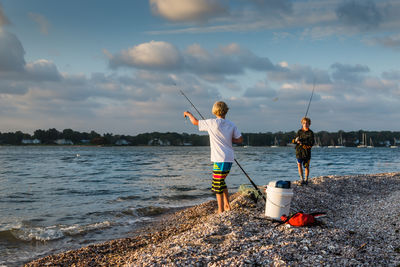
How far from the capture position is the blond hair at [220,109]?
250 inches

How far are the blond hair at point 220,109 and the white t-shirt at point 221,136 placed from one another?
0.14 m

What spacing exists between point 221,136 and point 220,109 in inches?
21.8

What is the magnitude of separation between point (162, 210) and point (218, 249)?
20.2ft

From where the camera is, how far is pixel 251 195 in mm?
7992

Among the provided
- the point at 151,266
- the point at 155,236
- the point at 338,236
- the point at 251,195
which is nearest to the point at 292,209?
the point at 251,195

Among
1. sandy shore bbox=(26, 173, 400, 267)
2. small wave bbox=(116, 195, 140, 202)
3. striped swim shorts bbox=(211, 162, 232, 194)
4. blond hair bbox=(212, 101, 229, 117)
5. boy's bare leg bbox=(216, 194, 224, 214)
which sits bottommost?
small wave bbox=(116, 195, 140, 202)

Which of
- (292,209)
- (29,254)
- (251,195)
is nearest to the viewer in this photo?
(29,254)

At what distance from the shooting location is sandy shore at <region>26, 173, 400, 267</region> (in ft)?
13.9

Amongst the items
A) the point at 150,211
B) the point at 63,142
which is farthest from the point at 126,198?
the point at 63,142

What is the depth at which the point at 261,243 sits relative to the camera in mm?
4812

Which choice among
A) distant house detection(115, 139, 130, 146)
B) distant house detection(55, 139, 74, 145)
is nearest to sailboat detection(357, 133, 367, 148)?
distant house detection(115, 139, 130, 146)

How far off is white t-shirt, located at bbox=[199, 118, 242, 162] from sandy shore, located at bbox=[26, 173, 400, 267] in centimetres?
127

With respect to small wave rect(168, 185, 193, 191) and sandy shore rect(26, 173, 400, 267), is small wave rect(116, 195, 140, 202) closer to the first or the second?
small wave rect(168, 185, 193, 191)

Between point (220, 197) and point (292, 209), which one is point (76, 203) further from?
point (292, 209)
